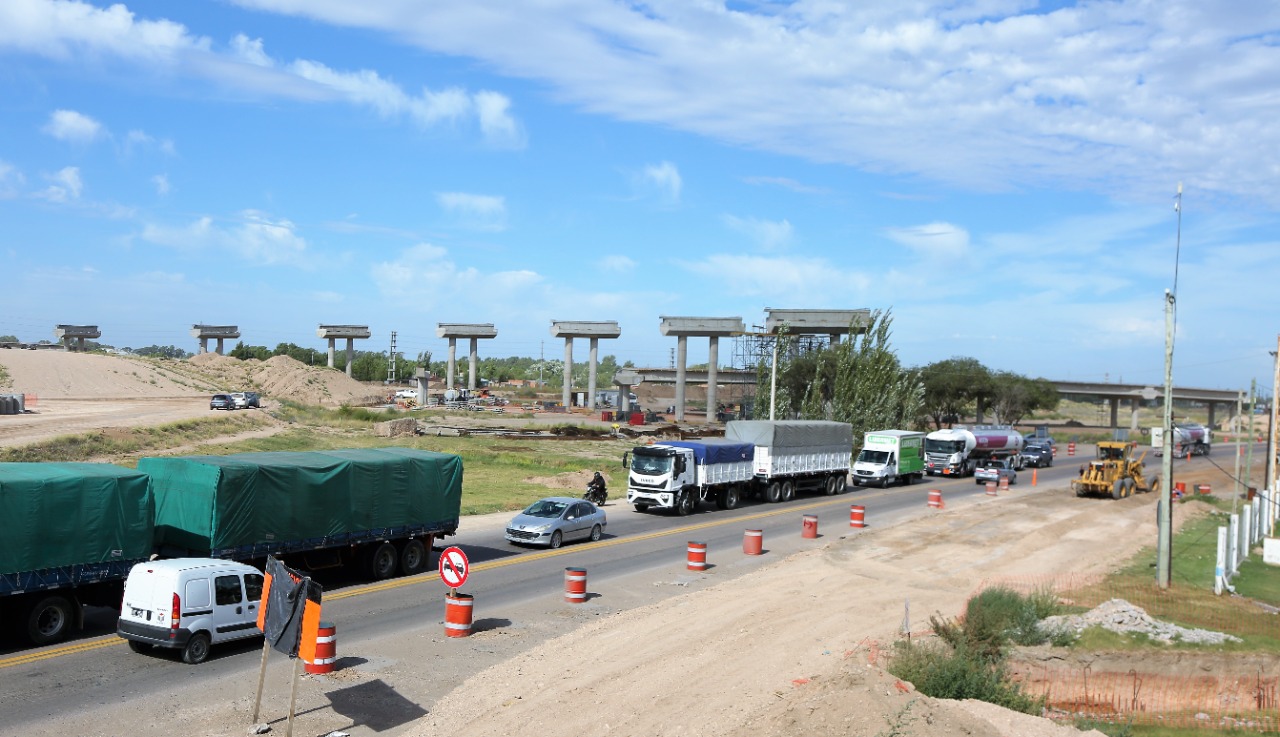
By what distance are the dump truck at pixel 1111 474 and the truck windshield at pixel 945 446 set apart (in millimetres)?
8726

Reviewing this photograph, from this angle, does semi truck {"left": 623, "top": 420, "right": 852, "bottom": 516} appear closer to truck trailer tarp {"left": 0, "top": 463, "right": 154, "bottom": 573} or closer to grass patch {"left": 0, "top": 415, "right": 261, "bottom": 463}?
truck trailer tarp {"left": 0, "top": 463, "right": 154, "bottom": 573}

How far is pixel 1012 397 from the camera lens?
110875 millimetres

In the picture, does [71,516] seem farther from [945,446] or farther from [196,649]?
[945,446]

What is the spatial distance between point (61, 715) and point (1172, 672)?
19.1 metres

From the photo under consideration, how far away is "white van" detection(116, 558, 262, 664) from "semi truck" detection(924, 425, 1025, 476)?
48.5 m

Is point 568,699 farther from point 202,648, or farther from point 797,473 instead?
point 797,473

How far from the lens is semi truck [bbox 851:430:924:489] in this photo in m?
52.4

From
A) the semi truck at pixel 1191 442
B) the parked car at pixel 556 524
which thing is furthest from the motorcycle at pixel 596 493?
the semi truck at pixel 1191 442

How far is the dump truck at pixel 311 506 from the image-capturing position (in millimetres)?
18688

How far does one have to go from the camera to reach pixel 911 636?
18859mm

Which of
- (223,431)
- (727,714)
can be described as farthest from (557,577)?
(223,431)

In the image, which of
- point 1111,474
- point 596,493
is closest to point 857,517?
point 596,493

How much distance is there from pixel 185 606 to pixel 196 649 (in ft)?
2.48

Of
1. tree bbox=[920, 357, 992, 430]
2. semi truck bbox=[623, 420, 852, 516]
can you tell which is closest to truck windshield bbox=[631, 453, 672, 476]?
semi truck bbox=[623, 420, 852, 516]
